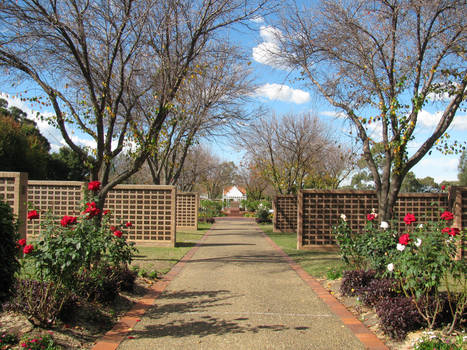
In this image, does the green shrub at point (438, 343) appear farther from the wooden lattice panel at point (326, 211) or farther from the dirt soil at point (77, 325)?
the wooden lattice panel at point (326, 211)

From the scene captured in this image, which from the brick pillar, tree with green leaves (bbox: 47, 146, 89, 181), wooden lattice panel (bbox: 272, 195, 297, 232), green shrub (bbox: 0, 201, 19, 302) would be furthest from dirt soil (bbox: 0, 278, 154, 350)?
tree with green leaves (bbox: 47, 146, 89, 181)

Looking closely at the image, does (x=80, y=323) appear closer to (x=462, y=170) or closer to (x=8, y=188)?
(x=8, y=188)

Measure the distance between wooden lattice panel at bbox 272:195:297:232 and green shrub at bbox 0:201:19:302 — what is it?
2020 cm

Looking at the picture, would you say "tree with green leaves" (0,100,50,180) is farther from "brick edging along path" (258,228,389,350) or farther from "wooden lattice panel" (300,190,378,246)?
"brick edging along path" (258,228,389,350)

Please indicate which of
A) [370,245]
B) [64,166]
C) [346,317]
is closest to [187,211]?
[64,166]

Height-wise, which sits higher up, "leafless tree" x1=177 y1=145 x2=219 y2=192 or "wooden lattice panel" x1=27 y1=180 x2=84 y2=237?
"leafless tree" x1=177 y1=145 x2=219 y2=192

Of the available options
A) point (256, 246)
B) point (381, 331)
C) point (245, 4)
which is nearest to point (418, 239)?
point (381, 331)

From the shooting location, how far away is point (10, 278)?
3.76 m

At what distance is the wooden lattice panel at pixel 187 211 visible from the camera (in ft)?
79.2

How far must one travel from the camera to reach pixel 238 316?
5.70 metres

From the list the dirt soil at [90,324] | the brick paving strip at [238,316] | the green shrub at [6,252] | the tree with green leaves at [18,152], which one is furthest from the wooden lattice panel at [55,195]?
the tree with green leaves at [18,152]

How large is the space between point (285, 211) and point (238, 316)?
18.2m

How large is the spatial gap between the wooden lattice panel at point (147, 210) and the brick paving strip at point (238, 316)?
5.28 m

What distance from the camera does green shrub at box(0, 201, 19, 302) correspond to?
368 centimetres
